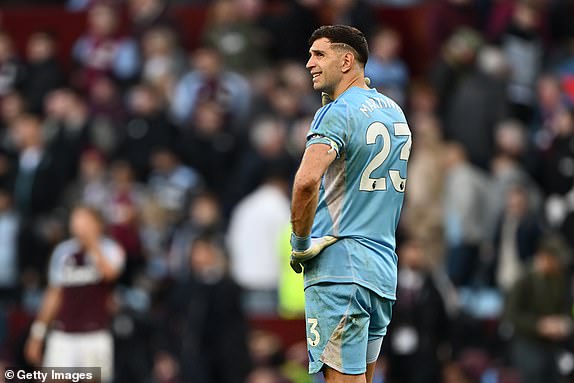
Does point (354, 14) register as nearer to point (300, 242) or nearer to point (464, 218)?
point (464, 218)

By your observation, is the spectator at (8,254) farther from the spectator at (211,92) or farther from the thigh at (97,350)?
the thigh at (97,350)

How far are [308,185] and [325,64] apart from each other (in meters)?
0.78

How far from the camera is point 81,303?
1502cm

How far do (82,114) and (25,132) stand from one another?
3.00ft

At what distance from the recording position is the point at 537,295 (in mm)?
15336

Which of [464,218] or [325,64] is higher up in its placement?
[325,64]

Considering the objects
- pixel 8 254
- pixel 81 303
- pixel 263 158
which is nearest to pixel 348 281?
pixel 81 303

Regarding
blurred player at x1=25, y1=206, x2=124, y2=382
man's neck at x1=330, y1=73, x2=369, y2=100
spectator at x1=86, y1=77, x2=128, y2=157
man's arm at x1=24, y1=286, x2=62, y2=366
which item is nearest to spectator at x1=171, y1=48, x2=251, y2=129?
spectator at x1=86, y1=77, x2=128, y2=157

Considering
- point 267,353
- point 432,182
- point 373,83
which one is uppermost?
point 373,83

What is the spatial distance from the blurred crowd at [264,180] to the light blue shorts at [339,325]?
7.32m

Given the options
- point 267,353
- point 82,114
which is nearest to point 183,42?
point 82,114

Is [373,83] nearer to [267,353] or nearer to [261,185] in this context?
[261,185]

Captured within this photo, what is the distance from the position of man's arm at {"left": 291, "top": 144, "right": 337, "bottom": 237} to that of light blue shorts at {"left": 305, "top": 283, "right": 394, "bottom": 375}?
0.41 metres

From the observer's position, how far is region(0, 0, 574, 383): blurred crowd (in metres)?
15.8
